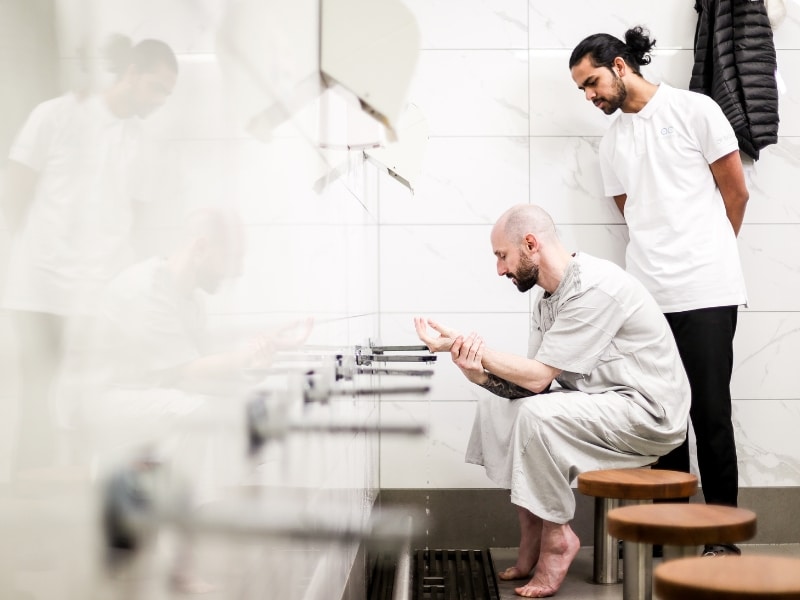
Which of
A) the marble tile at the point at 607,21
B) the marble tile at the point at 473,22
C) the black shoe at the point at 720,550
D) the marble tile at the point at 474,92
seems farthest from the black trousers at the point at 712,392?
the marble tile at the point at 473,22

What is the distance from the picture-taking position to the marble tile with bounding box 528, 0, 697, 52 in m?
3.02

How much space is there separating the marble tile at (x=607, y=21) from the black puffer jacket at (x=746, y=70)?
147mm

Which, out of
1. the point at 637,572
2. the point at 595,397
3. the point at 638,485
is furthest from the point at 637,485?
the point at 595,397

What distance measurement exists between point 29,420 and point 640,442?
2223 mm

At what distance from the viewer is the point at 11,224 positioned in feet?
1.09

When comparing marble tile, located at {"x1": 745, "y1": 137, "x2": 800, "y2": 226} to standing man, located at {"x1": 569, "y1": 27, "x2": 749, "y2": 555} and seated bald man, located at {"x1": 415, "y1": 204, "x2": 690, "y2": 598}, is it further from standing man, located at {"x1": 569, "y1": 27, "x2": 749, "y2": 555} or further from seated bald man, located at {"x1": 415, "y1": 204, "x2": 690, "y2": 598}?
seated bald man, located at {"x1": 415, "y1": 204, "x2": 690, "y2": 598}

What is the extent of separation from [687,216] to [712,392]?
57 cm

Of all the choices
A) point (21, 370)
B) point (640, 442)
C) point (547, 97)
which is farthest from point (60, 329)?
point (547, 97)

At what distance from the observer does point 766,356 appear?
9.89 ft

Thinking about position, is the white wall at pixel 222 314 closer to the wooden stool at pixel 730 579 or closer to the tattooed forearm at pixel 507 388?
the wooden stool at pixel 730 579

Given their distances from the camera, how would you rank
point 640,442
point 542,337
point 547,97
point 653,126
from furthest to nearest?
point 547,97
point 653,126
point 542,337
point 640,442

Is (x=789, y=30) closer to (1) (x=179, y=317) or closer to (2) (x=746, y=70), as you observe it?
(2) (x=746, y=70)

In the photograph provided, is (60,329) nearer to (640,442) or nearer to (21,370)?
(21,370)

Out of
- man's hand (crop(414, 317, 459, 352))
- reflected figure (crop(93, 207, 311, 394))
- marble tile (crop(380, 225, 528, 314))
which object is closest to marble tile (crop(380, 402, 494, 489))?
marble tile (crop(380, 225, 528, 314))
